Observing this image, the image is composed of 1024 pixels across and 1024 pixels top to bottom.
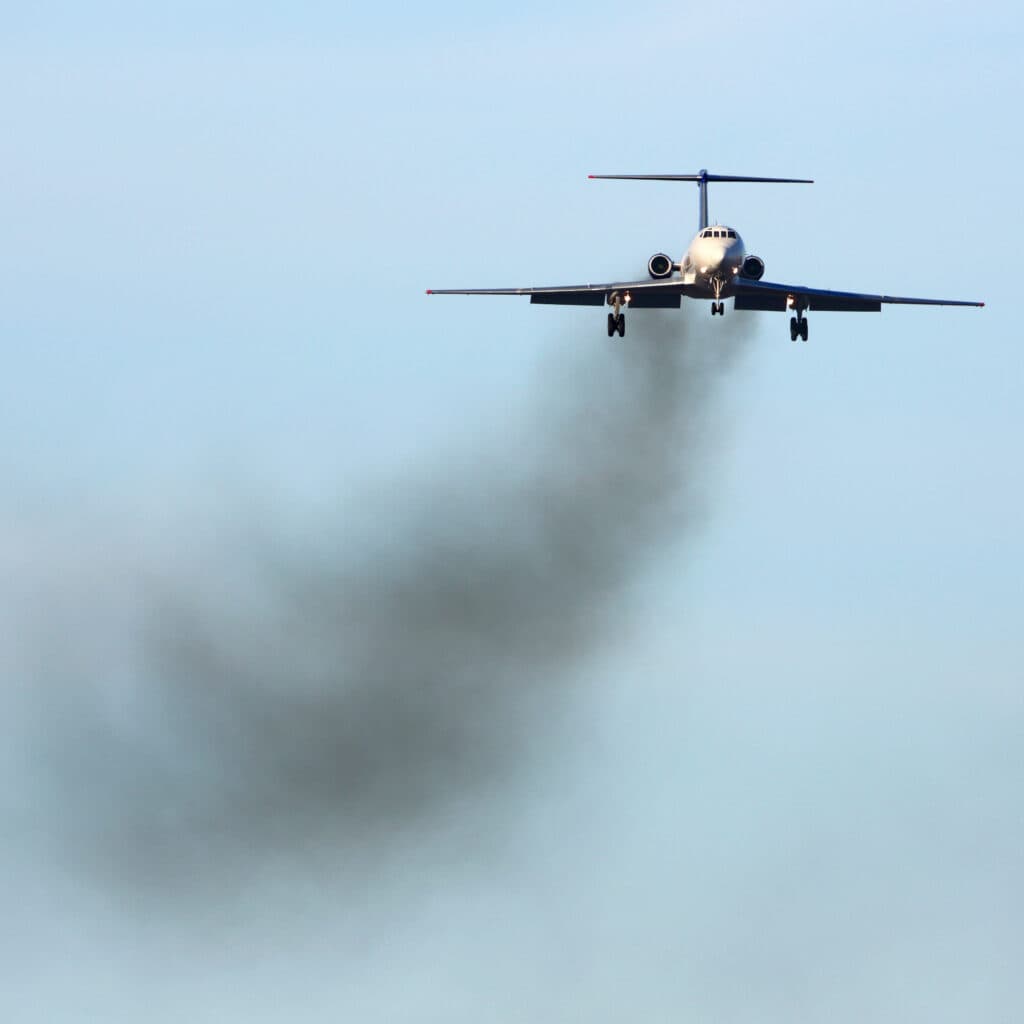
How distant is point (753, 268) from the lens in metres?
83.6

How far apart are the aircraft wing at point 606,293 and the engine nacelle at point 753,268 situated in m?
2.31

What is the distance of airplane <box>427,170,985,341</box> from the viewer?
82375 mm

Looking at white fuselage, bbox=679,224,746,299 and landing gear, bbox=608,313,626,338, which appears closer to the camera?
white fuselage, bbox=679,224,746,299

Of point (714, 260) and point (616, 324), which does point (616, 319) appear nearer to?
point (616, 324)

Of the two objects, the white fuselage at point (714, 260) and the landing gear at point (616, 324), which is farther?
the landing gear at point (616, 324)

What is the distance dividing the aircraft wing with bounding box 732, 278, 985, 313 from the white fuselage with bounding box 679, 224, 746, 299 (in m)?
0.84

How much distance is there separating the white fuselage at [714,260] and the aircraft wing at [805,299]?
84 cm

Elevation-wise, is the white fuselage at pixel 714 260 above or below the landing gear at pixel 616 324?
above

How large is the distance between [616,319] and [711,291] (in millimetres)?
4877

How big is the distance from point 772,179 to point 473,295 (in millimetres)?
17417

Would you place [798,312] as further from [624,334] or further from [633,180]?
[633,180]

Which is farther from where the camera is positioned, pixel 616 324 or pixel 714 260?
pixel 616 324

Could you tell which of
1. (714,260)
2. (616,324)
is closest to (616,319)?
(616,324)

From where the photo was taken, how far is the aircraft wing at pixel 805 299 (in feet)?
277
